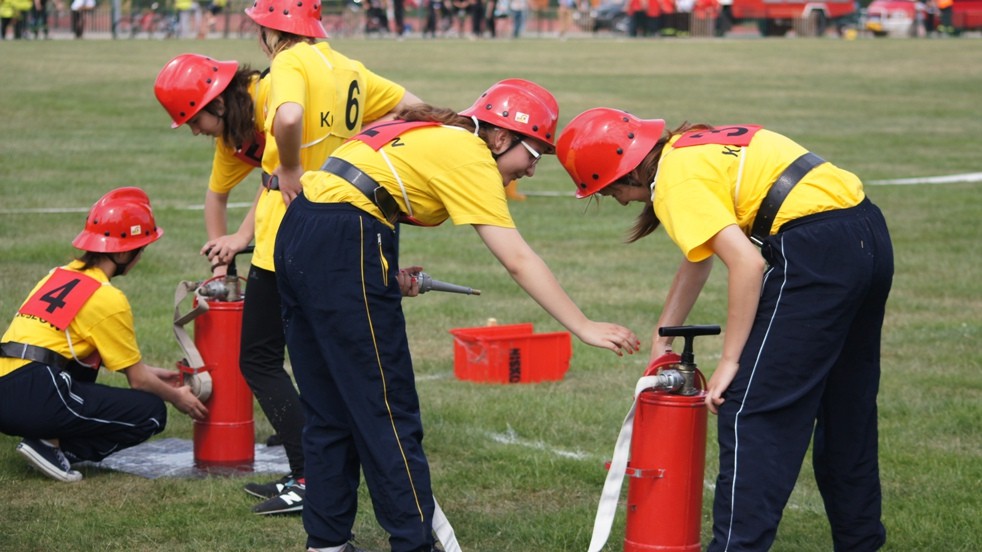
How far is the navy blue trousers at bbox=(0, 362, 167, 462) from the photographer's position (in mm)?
5676

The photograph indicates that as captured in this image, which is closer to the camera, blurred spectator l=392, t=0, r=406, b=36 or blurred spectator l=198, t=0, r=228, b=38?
blurred spectator l=198, t=0, r=228, b=38

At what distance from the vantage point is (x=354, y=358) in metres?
4.47

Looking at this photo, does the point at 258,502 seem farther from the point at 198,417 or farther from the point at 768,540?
the point at 768,540

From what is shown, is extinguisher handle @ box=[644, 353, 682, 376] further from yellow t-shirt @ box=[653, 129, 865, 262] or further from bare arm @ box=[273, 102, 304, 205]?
bare arm @ box=[273, 102, 304, 205]

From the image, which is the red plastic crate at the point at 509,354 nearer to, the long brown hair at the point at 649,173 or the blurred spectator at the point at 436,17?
the long brown hair at the point at 649,173

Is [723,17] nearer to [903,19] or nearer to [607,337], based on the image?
[903,19]

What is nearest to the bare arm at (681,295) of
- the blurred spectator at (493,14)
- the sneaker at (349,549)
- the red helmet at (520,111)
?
the red helmet at (520,111)

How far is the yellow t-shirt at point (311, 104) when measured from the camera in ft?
17.6

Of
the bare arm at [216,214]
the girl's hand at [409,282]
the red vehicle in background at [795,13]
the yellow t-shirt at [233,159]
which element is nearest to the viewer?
the girl's hand at [409,282]

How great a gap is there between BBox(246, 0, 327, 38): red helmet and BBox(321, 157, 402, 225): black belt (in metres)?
1.25

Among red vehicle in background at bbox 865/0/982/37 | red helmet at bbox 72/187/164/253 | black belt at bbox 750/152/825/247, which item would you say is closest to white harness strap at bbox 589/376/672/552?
black belt at bbox 750/152/825/247

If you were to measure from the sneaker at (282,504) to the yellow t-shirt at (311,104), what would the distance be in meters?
0.91

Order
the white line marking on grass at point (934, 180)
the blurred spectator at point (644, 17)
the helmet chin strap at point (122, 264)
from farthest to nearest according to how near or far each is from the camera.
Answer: the blurred spectator at point (644, 17), the white line marking on grass at point (934, 180), the helmet chin strap at point (122, 264)

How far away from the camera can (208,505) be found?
18.2ft
